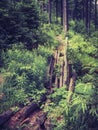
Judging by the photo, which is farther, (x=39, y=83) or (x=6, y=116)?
(x=39, y=83)

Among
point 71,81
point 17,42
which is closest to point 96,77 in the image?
point 71,81

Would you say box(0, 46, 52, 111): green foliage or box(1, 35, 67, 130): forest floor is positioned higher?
box(0, 46, 52, 111): green foliage

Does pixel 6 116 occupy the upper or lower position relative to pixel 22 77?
lower

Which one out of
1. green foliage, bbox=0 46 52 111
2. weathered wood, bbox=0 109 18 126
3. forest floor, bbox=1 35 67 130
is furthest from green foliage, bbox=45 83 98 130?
weathered wood, bbox=0 109 18 126

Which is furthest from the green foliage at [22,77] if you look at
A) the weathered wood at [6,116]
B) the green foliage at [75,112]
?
the green foliage at [75,112]

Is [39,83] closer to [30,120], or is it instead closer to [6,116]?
[30,120]

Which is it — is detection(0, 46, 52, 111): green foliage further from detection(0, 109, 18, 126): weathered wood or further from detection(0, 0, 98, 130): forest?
detection(0, 109, 18, 126): weathered wood

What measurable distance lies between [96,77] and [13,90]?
330 cm

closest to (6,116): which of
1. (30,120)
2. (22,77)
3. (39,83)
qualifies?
(30,120)

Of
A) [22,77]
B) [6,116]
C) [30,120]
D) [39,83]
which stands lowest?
[30,120]

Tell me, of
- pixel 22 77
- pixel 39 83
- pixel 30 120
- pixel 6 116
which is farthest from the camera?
pixel 39 83

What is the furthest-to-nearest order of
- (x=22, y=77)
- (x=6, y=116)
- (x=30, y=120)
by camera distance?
(x=22, y=77) < (x=30, y=120) < (x=6, y=116)

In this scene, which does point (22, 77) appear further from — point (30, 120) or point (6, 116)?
point (6, 116)

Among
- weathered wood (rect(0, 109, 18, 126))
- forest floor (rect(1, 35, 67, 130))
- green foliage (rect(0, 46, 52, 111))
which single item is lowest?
forest floor (rect(1, 35, 67, 130))
